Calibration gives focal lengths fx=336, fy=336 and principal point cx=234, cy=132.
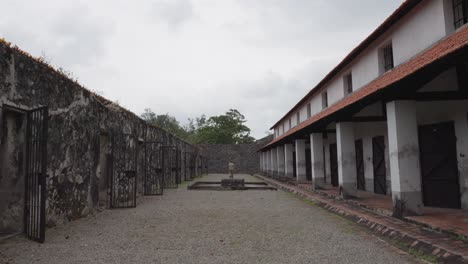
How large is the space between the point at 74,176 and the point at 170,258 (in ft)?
13.1

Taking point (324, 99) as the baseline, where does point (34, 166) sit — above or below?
below

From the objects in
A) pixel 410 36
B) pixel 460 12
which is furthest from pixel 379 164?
pixel 460 12

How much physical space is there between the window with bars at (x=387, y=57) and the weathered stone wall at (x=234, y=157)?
26.5 metres

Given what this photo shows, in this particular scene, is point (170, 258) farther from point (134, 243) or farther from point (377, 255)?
point (377, 255)

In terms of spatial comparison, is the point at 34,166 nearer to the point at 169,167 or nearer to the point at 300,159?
the point at 169,167

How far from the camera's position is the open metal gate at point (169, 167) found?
16.4m

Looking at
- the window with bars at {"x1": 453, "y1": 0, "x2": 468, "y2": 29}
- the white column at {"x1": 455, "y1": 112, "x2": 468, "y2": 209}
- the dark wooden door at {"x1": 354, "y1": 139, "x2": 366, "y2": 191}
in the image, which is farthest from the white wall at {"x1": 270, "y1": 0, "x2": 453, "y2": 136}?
the dark wooden door at {"x1": 354, "y1": 139, "x2": 366, "y2": 191}

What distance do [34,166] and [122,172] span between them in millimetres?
4366

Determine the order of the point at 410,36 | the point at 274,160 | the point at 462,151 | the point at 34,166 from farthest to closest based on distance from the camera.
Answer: the point at 274,160
the point at 410,36
the point at 462,151
the point at 34,166

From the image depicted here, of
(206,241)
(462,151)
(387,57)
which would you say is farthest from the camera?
(387,57)

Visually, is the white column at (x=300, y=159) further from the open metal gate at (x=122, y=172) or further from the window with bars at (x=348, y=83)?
the open metal gate at (x=122, y=172)

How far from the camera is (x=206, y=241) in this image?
5.38 meters

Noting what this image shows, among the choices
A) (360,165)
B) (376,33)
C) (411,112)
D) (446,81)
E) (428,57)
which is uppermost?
(376,33)

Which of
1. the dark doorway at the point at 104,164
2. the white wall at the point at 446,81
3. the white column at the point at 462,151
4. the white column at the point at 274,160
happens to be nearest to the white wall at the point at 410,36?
the white wall at the point at 446,81
